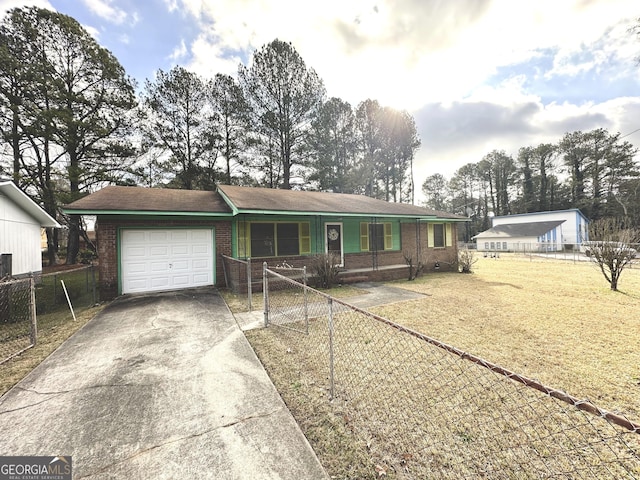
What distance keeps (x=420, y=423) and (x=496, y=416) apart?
2.73 ft

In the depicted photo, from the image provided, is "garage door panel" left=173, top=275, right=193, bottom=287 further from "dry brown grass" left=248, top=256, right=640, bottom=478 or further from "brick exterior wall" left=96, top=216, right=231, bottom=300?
"dry brown grass" left=248, top=256, right=640, bottom=478

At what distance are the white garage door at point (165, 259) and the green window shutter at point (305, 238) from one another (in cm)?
334

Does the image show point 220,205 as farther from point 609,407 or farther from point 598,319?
point 598,319

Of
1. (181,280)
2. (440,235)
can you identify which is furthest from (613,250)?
(181,280)

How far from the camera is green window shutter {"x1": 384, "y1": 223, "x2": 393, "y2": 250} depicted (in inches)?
496

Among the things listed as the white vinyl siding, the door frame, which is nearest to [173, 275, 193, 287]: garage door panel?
the door frame

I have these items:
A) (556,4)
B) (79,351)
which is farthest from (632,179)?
(79,351)

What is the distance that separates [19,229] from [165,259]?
6545 mm

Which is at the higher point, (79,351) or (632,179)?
(632,179)

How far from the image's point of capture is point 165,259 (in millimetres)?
8594

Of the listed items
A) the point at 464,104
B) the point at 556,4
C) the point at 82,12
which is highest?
the point at 464,104

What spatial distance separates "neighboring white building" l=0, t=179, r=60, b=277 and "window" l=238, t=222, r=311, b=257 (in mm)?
7187

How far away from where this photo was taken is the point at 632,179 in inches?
1423

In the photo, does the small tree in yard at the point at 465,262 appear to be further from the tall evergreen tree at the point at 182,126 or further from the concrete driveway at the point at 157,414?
the tall evergreen tree at the point at 182,126
